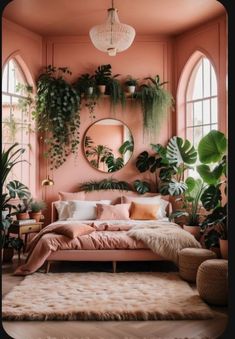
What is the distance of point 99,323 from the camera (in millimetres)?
3244

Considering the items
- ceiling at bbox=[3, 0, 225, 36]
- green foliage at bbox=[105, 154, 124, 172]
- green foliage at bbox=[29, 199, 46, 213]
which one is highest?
ceiling at bbox=[3, 0, 225, 36]

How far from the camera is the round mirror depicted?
6.80 meters

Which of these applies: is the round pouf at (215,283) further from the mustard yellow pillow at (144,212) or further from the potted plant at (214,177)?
the mustard yellow pillow at (144,212)

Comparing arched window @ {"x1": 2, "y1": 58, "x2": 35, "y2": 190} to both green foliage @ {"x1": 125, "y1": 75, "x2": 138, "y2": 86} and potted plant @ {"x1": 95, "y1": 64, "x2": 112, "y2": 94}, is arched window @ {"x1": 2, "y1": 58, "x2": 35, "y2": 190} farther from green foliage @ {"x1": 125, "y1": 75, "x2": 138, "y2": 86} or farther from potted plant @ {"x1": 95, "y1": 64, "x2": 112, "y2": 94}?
green foliage @ {"x1": 125, "y1": 75, "x2": 138, "y2": 86}

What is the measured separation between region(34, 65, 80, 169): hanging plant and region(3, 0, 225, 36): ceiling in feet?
2.46

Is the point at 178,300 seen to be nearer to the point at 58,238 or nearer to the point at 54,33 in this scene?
the point at 58,238

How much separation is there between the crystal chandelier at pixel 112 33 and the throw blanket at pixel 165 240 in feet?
7.97

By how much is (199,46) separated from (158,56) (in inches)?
31.7

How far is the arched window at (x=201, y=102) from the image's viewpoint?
20.8 ft

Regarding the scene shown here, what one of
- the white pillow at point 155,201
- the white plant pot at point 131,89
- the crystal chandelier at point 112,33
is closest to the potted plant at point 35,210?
the white pillow at point 155,201

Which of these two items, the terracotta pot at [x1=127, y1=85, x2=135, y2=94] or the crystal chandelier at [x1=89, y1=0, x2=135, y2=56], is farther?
the terracotta pot at [x1=127, y1=85, x2=135, y2=94]

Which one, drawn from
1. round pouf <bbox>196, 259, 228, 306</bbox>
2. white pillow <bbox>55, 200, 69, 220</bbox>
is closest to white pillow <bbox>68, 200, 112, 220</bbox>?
white pillow <bbox>55, 200, 69, 220</bbox>

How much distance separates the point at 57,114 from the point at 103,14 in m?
1.77

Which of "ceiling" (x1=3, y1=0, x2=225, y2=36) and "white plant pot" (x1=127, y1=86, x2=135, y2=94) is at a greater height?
"ceiling" (x1=3, y1=0, x2=225, y2=36)
